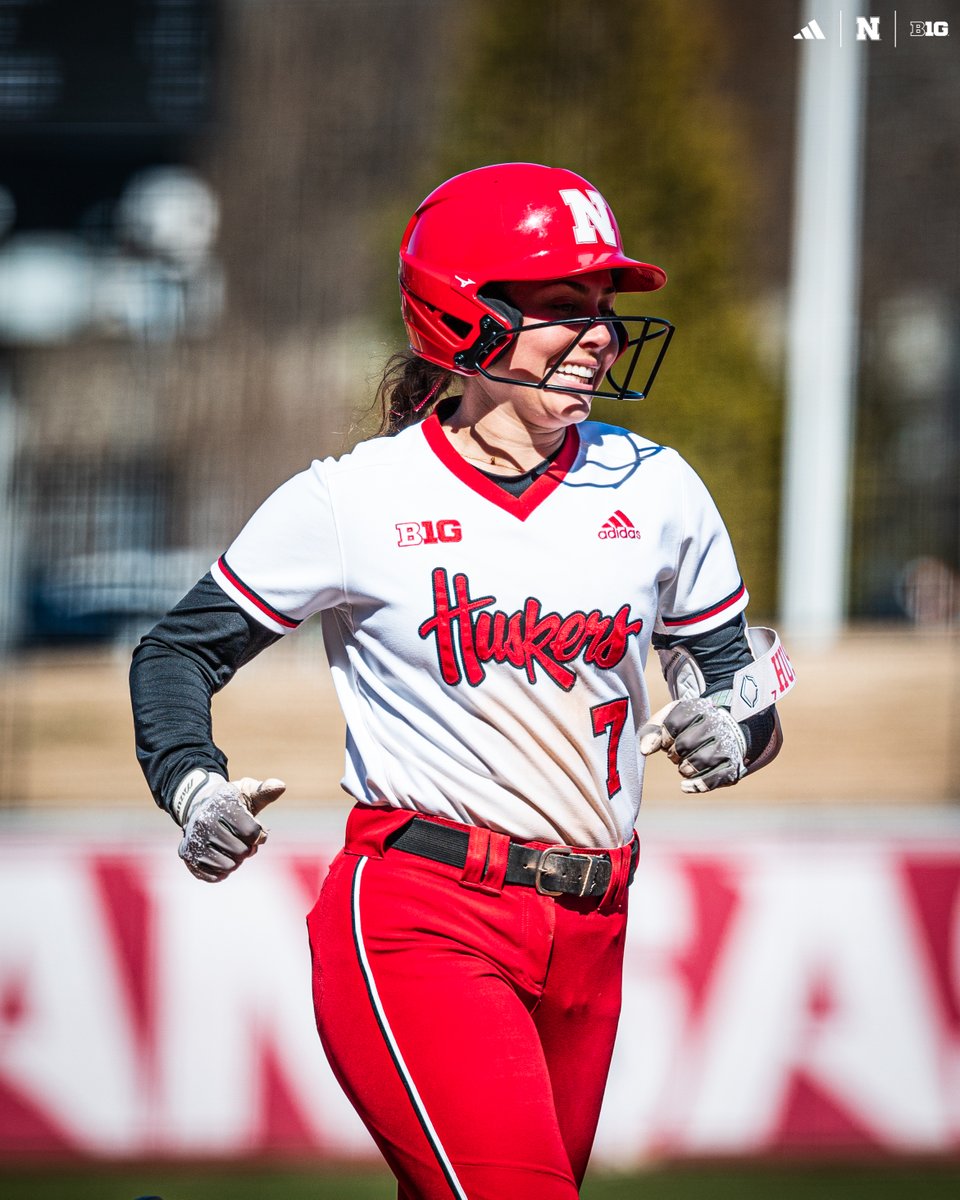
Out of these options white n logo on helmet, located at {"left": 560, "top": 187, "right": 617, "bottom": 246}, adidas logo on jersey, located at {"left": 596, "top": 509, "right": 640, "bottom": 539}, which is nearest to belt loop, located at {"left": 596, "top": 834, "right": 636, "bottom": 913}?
adidas logo on jersey, located at {"left": 596, "top": 509, "right": 640, "bottom": 539}

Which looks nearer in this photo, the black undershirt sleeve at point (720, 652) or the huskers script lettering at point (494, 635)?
the huskers script lettering at point (494, 635)

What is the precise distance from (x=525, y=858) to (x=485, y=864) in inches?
2.6

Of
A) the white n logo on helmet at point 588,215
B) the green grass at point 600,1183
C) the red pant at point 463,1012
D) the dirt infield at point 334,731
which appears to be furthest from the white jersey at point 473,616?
the dirt infield at point 334,731

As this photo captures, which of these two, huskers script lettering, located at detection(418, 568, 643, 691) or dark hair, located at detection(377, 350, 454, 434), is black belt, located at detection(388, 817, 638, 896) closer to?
huskers script lettering, located at detection(418, 568, 643, 691)

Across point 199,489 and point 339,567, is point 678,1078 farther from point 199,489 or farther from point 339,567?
point 199,489

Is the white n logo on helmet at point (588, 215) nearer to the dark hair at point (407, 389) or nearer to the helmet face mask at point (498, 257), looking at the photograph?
the helmet face mask at point (498, 257)

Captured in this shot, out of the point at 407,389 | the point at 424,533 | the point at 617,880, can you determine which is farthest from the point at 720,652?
the point at 407,389

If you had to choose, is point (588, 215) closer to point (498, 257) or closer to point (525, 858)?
point (498, 257)

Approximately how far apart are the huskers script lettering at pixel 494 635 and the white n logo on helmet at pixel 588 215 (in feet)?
1.92

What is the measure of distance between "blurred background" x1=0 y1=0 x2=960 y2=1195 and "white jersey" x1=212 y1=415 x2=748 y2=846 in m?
3.05

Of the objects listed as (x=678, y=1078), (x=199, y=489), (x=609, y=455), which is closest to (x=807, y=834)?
(x=678, y=1078)

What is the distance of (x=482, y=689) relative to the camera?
2.44 metres

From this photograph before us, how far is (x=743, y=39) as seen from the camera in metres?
12.1

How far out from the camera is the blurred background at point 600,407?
5.45 m
